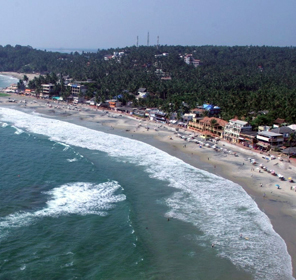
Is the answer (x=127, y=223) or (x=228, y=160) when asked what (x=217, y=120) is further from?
(x=127, y=223)

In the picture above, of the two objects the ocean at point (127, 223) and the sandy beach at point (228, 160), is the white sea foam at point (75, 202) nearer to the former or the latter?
the ocean at point (127, 223)

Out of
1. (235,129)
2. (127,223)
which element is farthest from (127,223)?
(235,129)

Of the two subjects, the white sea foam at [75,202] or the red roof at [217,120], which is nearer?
the white sea foam at [75,202]

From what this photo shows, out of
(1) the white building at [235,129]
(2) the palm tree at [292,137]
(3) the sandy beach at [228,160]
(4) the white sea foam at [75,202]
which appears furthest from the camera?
(1) the white building at [235,129]

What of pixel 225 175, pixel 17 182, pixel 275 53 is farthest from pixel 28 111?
pixel 275 53

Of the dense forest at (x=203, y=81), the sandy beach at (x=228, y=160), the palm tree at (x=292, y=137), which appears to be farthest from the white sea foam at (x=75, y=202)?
the dense forest at (x=203, y=81)

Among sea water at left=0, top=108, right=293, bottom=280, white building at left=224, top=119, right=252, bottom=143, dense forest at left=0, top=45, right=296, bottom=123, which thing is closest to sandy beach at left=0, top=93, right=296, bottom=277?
sea water at left=0, top=108, right=293, bottom=280
